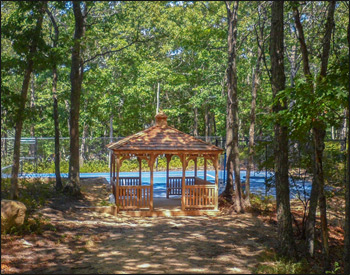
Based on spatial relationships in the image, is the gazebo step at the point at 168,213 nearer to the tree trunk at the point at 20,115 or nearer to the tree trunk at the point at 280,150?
the tree trunk at the point at 20,115

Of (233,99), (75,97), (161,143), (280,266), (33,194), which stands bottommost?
(280,266)

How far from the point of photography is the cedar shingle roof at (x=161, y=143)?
13.6 m

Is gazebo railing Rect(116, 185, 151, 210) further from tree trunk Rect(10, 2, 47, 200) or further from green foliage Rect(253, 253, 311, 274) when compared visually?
green foliage Rect(253, 253, 311, 274)

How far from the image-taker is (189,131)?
34906mm

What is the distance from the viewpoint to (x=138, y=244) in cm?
887

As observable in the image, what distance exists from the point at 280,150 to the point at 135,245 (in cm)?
383

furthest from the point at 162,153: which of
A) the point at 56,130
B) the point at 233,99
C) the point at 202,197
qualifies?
the point at 56,130

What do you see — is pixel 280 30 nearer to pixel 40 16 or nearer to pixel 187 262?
pixel 187 262

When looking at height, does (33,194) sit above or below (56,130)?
below

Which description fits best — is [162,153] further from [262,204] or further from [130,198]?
[262,204]

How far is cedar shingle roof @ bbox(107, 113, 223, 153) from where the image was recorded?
537 inches


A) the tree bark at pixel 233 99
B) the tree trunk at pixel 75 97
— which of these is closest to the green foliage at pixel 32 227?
the tree trunk at pixel 75 97

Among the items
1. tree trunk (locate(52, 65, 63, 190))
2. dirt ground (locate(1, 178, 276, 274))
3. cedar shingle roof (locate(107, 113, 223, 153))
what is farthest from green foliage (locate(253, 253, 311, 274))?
tree trunk (locate(52, 65, 63, 190))

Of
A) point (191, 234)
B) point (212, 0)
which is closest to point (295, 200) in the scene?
point (191, 234)
